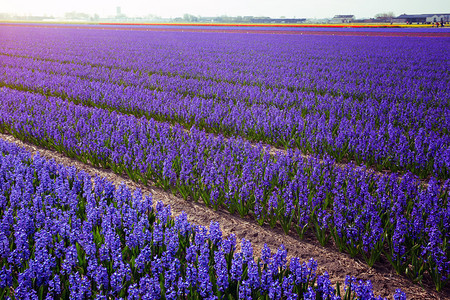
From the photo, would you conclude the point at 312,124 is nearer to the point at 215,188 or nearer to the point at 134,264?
the point at 215,188

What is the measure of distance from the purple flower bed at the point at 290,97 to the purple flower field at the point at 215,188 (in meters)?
0.07

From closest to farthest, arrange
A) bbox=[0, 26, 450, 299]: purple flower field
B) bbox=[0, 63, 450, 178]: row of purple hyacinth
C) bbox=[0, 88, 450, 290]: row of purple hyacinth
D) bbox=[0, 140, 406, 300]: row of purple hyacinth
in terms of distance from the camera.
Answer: bbox=[0, 140, 406, 300]: row of purple hyacinth
bbox=[0, 26, 450, 299]: purple flower field
bbox=[0, 88, 450, 290]: row of purple hyacinth
bbox=[0, 63, 450, 178]: row of purple hyacinth

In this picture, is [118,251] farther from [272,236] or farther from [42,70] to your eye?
[42,70]

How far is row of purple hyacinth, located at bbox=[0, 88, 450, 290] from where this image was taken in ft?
14.8

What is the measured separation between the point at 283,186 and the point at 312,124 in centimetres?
312

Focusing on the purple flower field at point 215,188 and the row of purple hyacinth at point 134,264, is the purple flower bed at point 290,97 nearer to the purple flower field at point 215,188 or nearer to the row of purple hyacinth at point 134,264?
the purple flower field at point 215,188

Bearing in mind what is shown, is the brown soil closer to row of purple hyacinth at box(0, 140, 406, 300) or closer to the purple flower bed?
row of purple hyacinth at box(0, 140, 406, 300)

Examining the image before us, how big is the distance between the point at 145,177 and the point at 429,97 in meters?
10.8

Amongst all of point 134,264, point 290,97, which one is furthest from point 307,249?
point 290,97

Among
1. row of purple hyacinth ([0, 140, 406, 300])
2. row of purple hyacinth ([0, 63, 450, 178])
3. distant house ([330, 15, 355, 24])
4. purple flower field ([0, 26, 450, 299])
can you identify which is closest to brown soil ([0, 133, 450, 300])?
purple flower field ([0, 26, 450, 299])

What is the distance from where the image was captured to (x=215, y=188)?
19.2 feet

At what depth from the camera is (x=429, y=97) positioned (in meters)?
12.4

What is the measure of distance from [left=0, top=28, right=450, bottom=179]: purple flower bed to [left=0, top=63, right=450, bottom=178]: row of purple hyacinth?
1.2 inches

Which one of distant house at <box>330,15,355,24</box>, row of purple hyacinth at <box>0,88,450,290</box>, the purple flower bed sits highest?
distant house at <box>330,15,355,24</box>
